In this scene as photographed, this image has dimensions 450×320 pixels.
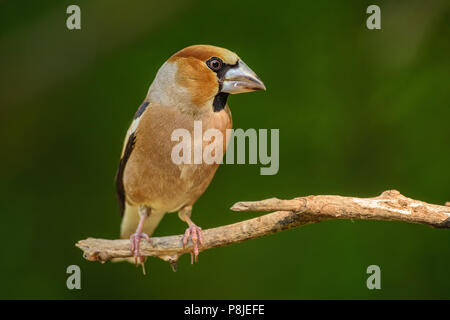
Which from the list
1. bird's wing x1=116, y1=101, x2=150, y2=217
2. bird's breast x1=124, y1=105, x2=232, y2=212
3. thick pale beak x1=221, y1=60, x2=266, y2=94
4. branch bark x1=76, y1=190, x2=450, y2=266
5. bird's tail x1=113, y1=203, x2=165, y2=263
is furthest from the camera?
bird's tail x1=113, y1=203, x2=165, y2=263

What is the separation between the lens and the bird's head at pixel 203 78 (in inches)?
115

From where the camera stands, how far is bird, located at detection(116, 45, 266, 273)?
9.67ft

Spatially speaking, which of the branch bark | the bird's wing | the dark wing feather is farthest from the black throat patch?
the branch bark

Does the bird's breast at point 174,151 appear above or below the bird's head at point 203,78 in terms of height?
below

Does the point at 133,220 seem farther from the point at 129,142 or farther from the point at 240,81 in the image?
the point at 240,81

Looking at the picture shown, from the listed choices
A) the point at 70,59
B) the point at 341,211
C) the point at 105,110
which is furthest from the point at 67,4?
the point at 341,211

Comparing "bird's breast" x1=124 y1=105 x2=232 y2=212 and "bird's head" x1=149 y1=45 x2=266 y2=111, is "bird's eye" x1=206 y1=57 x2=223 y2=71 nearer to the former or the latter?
"bird's head" x1=149 y1=45 x2=266 y2=111

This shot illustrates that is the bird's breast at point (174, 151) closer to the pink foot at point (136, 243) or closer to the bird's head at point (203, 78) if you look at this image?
the bird's head at point (203, 78)

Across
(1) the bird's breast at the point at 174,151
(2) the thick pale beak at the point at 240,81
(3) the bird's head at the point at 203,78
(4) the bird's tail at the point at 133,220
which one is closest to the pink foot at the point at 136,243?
(1) the bird's breast at the point at 174,151

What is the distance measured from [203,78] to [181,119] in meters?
0.24

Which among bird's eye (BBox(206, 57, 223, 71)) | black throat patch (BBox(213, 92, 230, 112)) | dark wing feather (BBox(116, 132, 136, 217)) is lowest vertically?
dark wing feather (BBox(116, 132, 136, 217))

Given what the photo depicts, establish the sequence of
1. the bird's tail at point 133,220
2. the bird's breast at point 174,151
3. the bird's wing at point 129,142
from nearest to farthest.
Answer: the bird's breast at point 174,151 < the bird's wing at point 129,142 < the bird's tail at point 133,220

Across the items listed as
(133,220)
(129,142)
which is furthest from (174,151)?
(133,220)

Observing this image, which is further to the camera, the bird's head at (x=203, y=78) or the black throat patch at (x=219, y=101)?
the black throat patch at (x=219, y=101)
